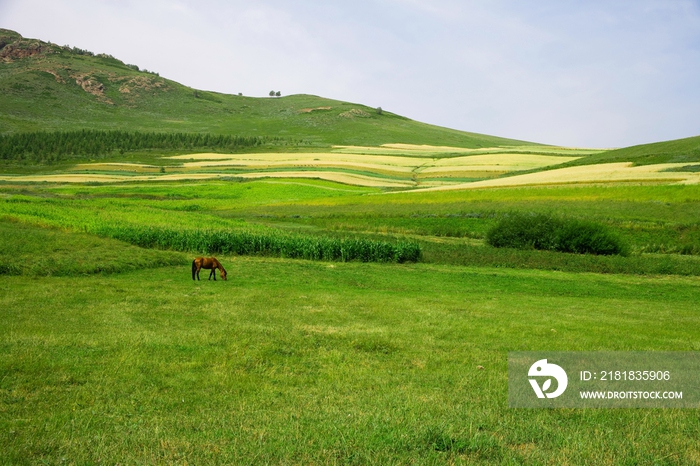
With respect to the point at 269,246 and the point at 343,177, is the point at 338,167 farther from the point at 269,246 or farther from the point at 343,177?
the point at 269,246

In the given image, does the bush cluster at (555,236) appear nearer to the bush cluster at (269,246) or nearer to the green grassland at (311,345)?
the green grassland at (311,345)

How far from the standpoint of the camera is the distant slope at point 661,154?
76688 millimetres

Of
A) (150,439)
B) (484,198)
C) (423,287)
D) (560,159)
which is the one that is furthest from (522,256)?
(560,159)

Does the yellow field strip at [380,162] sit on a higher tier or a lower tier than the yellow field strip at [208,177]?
higher

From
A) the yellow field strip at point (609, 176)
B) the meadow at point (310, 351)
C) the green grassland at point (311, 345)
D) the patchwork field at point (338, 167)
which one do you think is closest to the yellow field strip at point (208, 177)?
the patchwork field at point (338, 167)

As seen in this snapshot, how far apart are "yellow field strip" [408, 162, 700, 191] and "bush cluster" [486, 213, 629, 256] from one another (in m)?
26.1

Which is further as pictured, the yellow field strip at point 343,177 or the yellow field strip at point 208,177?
the yellow field strip at point 343,177

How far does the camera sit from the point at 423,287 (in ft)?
80.1

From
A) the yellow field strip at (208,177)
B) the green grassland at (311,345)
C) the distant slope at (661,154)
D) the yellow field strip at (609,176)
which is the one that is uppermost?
the distant slope at (661,154)

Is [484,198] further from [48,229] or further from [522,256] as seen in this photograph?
[48,229]

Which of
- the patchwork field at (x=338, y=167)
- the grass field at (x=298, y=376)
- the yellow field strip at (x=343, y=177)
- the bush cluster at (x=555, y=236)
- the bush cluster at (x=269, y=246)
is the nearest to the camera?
the grass field at (x=298, y=376)

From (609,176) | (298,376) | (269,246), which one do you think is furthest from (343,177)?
(298,376)

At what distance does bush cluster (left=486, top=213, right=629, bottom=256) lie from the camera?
3809cm

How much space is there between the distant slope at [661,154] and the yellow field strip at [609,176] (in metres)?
3.22
